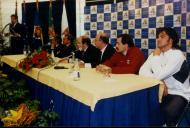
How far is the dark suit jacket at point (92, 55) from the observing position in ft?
14.5

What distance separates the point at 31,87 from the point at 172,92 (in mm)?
2002

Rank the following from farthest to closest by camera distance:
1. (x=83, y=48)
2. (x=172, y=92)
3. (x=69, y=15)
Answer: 1. (x=69, y=15)
2. (x=83, y=48)
3. (x=172, y=92)

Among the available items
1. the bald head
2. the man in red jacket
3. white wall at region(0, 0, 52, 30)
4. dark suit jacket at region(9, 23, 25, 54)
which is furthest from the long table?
white wall at region(0, 0, 52, 30)

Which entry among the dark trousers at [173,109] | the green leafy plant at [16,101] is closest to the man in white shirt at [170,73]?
the dark trousers at [173,109]

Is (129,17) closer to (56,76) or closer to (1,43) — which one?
(56,76)

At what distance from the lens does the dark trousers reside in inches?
108

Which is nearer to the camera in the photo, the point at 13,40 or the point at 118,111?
the point at 118,111

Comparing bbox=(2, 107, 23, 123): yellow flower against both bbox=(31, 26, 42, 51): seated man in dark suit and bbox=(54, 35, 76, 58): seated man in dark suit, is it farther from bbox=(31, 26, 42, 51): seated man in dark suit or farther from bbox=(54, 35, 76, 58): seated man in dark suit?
bbox=(31, 26, 42, 51): seated man in dark suit

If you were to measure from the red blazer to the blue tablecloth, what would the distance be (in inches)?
22.3

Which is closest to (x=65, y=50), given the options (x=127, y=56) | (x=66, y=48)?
(x=66, y=48)

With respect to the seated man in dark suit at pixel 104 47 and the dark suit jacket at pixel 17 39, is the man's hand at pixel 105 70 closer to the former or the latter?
the seated man in dark suit at pixel 104 47

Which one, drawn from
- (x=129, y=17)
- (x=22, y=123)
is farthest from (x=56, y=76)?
(x=129, y=17)

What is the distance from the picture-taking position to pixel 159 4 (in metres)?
4.43

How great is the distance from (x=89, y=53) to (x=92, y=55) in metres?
0.10
